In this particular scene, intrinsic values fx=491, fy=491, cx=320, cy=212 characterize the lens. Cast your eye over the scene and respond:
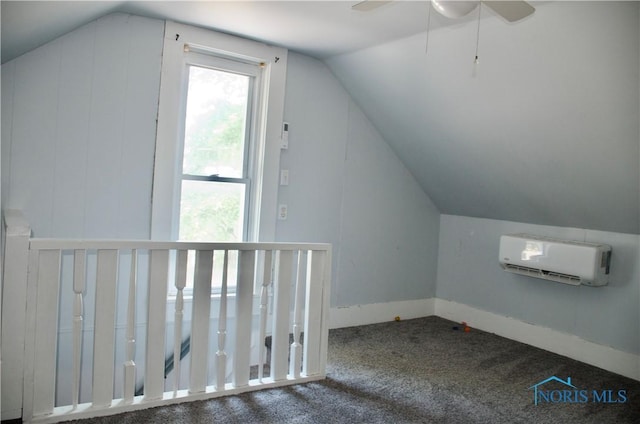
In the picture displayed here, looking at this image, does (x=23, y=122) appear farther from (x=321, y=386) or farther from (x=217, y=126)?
(x=321, y=386)

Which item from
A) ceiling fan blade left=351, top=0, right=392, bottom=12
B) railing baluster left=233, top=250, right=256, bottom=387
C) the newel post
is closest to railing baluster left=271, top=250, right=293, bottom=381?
railing baluster left=233, top=250, right=256, bottom=387

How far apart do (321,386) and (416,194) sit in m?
2.25

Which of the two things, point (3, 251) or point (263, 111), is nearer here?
point (3, 251)

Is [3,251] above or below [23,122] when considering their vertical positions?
below

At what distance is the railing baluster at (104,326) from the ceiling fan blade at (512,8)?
194 cm

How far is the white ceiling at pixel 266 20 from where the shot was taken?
234cm

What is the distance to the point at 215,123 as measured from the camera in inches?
137

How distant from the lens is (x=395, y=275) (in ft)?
→ 14.5

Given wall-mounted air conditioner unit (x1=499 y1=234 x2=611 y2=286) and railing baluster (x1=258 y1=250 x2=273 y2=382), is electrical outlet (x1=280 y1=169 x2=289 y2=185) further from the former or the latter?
wall-mounted air conditioner unit (x1=499 y1=234 x2=611 y2=286)

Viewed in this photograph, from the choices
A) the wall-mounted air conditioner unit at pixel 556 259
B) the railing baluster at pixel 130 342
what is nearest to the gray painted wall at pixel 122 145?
the railing baluster at pixel 130 342

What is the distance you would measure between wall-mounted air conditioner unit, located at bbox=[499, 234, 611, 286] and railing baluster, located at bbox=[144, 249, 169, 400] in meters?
2.65

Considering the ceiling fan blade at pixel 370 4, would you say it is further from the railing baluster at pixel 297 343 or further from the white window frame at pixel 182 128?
the white window frame at pixel 182 128

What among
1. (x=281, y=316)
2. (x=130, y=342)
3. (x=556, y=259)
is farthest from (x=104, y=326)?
(x=556, y=259)

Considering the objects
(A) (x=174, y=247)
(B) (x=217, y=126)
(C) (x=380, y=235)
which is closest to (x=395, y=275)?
(C) (x=380, y=235)
